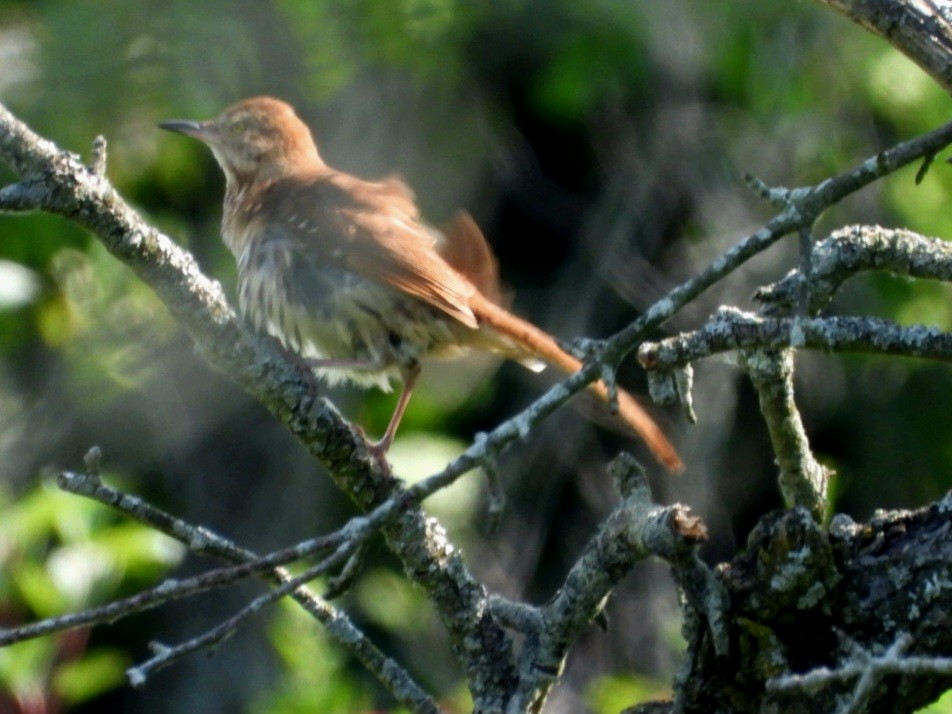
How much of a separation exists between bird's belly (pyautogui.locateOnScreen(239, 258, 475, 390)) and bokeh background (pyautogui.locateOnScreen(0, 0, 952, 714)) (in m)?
1.27

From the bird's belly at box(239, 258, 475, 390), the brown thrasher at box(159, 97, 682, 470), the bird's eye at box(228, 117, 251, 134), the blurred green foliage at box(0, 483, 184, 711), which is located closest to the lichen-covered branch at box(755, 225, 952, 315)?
the brown thrasher at box(159, 97, 682, 470)

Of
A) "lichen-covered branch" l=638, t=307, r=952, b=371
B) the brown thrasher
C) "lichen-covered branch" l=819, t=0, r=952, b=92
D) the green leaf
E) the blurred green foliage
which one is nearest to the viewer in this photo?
"lichen-covered branch" l=638, t=307, r=952, b=371

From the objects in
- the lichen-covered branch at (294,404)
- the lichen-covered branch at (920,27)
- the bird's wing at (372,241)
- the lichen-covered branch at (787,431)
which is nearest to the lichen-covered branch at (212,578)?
the lichen-covered branch at (294,404)

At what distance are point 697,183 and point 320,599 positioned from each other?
11.1ft

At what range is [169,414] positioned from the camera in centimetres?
557

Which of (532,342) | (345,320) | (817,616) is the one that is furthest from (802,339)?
(345,320)

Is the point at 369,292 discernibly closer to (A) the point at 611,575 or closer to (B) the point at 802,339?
(A) the point at 611,575

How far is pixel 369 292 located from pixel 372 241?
15cm

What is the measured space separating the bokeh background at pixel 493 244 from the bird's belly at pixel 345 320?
1.27m

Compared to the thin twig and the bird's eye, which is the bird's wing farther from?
the thin twig

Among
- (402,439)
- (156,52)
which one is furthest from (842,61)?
(156,52)

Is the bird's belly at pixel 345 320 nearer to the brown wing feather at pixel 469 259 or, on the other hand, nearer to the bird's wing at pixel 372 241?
the bird's wing at pixel 372 241

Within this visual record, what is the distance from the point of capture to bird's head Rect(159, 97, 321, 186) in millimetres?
4570

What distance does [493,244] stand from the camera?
19.0ft
